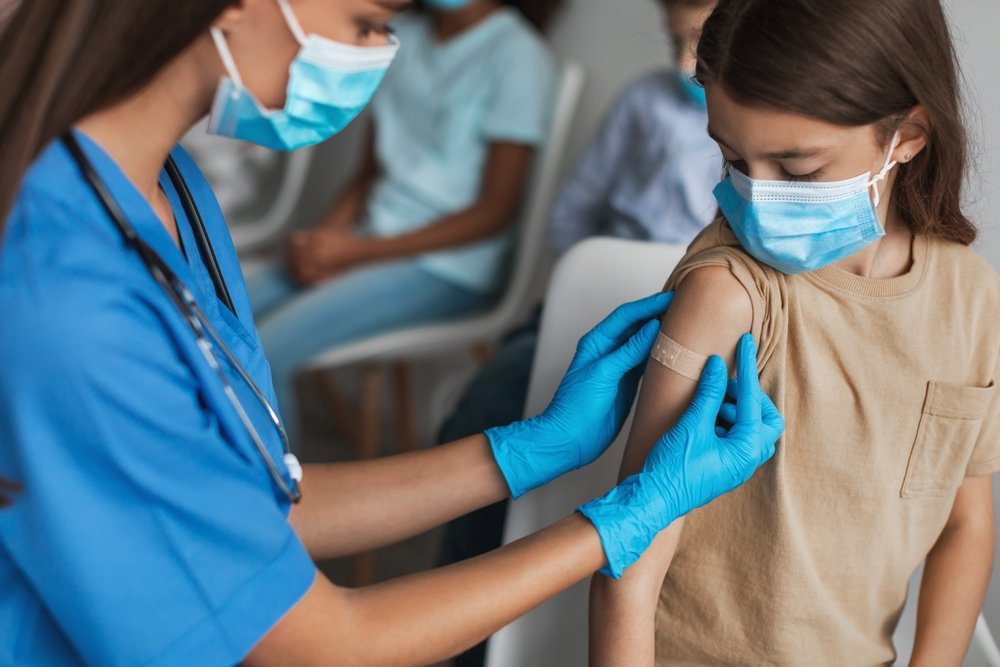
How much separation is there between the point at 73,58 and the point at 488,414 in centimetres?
98

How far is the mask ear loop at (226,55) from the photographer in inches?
31.2

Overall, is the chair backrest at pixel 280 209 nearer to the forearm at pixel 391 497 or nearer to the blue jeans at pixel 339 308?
Answer: the blue jeans at pixel 339 308

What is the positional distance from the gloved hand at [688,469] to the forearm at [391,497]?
0.17m

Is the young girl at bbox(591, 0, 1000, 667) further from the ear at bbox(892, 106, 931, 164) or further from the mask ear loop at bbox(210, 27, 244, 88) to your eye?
the mask ear loop at bbox(210, 27, 244, 88)

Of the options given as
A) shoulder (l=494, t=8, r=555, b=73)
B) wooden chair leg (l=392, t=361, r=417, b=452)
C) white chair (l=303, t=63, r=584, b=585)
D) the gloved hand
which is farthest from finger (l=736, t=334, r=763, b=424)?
wooden chair leg (l=392, t=361, r=417, b=452)

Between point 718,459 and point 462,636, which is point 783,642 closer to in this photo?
point 718,459

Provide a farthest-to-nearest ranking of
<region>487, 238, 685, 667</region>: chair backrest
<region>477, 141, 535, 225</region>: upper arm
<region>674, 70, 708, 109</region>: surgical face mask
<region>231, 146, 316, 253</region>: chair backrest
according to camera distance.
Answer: <region>231, 146, 316, 253</region>: chair backrest
<region>477, 141, 535, 225</region>: upper arm
<region>674, 70, 708, 109</region>: surgical face mask
<region>487, 238, 685, 667</region>: chair backrest

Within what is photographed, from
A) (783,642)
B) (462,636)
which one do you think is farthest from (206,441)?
(783,642)

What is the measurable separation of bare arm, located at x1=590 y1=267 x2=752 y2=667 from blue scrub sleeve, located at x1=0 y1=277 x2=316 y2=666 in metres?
0.34

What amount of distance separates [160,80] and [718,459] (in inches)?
22.7

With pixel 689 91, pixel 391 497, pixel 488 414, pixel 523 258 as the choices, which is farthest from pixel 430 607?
pixel 523 258

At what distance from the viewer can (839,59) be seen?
0.89 metres

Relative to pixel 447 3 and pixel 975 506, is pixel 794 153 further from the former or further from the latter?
pixel 447 3

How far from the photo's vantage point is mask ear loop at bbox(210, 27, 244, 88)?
0.79 metres
